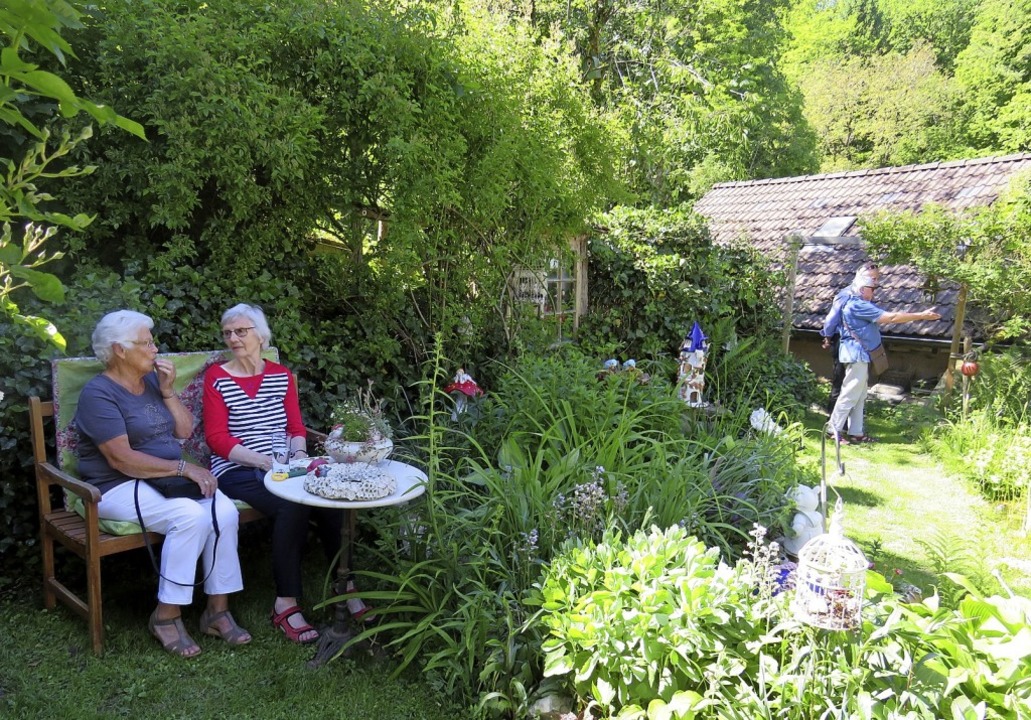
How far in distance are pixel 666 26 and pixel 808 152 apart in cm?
1035

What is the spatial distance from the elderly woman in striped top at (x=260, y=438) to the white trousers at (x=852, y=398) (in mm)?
5158

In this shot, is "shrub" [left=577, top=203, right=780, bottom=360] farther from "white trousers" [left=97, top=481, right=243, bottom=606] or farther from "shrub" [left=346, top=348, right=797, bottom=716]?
"white trousers" [left=97, top=481, right=243, bottom=606]

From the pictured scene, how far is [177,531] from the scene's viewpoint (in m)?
2.92

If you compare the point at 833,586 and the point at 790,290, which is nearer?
the point at 833,586

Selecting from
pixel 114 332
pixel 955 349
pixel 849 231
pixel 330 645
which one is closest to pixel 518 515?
pixel 330 645

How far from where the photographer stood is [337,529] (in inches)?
132

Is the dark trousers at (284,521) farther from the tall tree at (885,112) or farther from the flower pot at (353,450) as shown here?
the tall tree at (885,112)

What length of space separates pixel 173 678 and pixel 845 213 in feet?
36.0

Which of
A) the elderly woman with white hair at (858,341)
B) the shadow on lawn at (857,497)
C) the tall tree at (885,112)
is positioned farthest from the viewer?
the tall tree at (885,112)

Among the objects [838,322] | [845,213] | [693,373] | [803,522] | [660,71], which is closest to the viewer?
[803,522]

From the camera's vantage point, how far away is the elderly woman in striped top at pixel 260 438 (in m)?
3.13

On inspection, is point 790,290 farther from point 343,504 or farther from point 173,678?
point 173,678

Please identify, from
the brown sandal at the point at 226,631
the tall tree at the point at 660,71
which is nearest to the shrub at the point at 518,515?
the brown sandal at the point at 226,631

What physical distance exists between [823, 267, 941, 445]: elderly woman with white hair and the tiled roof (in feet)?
5.46
